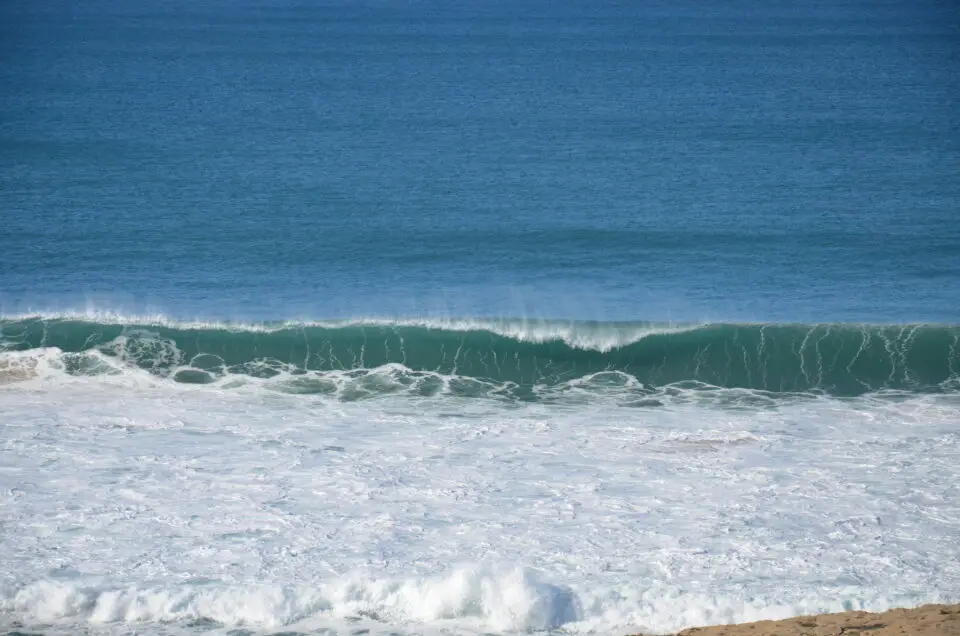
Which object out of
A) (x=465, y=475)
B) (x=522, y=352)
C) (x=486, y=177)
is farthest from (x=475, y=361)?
(x=486, y=177)

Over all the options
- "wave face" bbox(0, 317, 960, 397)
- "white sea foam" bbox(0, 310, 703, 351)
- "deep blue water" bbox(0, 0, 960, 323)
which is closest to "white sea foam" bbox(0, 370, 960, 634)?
"wave face" bbox(0, 317, 960, 397)

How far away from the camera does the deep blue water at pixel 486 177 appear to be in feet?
67.2

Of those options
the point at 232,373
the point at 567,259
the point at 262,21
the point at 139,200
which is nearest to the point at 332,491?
the point at 232,373

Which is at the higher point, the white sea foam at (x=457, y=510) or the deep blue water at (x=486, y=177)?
the deep blue water at (x=486, y=177)

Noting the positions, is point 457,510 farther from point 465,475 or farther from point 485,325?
point 485,325

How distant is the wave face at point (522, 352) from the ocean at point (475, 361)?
0.05 m

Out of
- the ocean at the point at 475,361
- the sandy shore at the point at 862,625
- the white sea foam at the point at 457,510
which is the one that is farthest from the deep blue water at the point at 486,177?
the sandy shore at the point at 862,625

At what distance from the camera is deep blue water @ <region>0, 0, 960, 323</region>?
20.5 m

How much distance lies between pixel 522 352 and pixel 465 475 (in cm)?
457

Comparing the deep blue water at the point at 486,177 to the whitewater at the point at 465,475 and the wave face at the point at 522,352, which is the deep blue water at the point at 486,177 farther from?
the whitewater at the point at 465,475

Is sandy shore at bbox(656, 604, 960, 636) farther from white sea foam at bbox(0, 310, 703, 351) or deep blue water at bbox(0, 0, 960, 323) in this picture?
deep blue water at bbox(0, 0, 960, 323)

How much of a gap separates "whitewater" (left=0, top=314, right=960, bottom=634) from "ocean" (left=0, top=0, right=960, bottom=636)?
48mm

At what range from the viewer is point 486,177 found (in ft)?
94.5

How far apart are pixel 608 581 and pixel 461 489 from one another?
8.64ft
